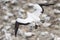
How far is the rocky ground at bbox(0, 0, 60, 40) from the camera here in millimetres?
1289

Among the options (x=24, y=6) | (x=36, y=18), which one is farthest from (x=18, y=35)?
(x=24, y=6)

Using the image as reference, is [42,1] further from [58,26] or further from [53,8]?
[58,26]

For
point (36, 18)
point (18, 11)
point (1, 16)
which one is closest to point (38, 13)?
point (36, 18)

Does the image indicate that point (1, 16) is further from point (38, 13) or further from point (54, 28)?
point (54, 28)

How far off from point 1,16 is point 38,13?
265 mm

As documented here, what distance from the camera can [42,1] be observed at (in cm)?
152

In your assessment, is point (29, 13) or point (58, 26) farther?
point (29, 13)

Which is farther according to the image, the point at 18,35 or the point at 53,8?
the point at 53,8

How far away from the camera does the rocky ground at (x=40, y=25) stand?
129 cm

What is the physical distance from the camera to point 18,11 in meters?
1.49

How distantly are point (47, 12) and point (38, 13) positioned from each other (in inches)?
2.6

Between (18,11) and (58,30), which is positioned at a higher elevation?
(18,11)

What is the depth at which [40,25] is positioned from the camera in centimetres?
135

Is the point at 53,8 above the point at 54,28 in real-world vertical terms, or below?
above
